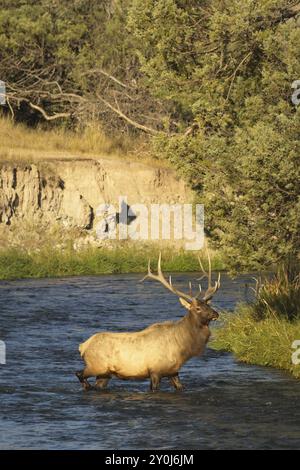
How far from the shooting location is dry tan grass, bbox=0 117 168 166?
146 feet

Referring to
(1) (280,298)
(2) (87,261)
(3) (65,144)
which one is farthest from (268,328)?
(3) (65,144)

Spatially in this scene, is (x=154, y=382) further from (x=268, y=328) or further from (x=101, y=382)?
(x=268, y=328)

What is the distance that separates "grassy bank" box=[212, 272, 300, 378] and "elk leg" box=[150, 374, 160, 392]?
2.67 meters

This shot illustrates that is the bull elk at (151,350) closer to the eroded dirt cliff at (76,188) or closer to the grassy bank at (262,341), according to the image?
the grassy bank at (262,341)

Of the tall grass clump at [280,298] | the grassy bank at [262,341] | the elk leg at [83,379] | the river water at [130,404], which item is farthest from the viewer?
the tall grass clump at [280,298]

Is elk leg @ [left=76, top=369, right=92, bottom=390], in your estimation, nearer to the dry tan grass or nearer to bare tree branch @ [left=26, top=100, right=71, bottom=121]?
the dry tan grass

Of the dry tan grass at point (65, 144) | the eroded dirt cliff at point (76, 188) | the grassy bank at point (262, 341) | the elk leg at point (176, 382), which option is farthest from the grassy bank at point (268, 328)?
the dry tan grass at point (65, 144)

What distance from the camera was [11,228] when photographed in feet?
136

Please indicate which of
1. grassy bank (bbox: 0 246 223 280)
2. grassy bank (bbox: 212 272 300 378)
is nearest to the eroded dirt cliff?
grassy bank (bbox: 0 246 223 280)

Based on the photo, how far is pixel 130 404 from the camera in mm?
17672

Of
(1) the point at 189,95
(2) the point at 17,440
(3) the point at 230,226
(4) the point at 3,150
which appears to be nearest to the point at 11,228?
(4) the point at 3,150

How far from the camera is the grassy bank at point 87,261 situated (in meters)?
39.1

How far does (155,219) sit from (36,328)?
58.6 ft

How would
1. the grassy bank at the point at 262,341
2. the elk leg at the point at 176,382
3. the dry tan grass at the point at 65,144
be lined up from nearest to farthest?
1. the elk leg at the point at 176,382
2. the grassy bank at the point at 262,341
3. the dry tan grass at the point at 65,144
